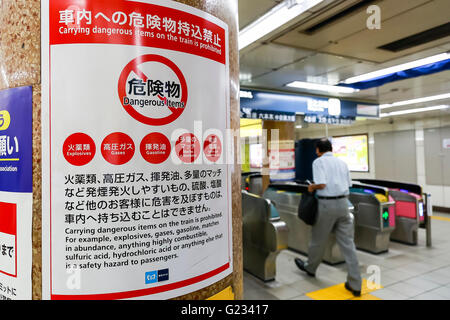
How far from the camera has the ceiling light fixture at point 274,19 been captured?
257cm

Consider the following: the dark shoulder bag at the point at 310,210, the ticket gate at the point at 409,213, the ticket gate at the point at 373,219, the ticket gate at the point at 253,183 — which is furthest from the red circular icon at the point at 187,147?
the ticket gate at the point at 253,183

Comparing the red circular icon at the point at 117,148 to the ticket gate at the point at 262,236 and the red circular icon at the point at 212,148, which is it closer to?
the red circular icon at the point at 212,148

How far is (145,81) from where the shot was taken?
752 millimetres

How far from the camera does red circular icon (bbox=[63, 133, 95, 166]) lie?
2.37 feet

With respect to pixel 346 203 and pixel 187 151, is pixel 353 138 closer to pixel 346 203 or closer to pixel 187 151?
pixel 346 203

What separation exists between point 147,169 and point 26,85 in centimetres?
37

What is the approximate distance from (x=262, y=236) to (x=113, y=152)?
355 centimetres

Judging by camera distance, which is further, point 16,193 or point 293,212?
point 293,212

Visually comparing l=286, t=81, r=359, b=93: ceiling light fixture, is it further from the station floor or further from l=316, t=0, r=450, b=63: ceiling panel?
the station floor

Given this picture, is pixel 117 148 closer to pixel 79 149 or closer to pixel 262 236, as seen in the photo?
pixel 79 149

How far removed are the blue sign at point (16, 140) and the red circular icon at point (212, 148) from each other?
0.43 m

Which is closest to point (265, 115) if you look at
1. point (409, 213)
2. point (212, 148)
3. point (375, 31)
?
point (375, 31)

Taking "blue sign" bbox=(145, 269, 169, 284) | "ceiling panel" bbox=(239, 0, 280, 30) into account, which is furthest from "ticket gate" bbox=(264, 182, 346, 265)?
"blue sign" bbox=(145, 269, 169, 284)

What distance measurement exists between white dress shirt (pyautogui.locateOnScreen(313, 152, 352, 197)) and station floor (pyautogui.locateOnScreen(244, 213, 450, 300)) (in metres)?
1.15
